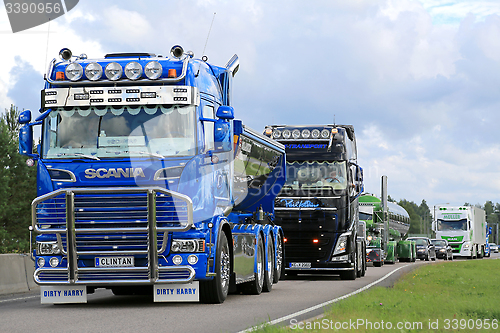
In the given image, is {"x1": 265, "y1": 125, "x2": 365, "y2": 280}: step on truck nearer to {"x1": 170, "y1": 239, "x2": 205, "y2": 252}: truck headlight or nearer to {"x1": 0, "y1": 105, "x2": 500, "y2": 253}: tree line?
{"x1": 170, "y1": 239, "x2": 205, "y2": 252}: truck headlight

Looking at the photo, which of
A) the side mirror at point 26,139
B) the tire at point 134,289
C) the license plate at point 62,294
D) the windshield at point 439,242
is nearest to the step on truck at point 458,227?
the windshield at point 439,242

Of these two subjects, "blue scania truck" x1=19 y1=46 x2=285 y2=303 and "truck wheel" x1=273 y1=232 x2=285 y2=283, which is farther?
"truck wheel" x1=273 y1=232 x2=285 y2=283

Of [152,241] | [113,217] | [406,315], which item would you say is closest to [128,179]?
[113,217]

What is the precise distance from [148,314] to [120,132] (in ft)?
9.62

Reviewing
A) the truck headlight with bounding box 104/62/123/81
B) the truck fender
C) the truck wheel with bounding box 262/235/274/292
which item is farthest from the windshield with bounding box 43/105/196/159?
the truck wheel with bounding box 262/235/274/292

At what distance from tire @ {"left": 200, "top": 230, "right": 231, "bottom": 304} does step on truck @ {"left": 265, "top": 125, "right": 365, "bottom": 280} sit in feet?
29.1

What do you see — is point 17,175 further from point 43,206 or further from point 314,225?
point 43,206

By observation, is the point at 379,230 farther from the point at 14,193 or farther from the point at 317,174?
the point at 14,193

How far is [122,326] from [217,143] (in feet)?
13.3

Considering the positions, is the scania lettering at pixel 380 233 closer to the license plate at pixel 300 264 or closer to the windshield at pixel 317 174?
Result: the license plate at pixel 300 264

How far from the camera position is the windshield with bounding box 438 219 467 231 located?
6053 cm

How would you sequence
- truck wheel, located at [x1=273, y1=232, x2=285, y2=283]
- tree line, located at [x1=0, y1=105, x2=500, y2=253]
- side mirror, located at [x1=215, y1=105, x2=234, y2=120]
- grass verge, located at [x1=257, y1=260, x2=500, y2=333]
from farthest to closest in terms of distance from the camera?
tree line, located at [x1=0, y1=105, x2=500, y2=253] → truck wheel, located at [x1=273, y1=232, x2=285, y2=283] → side mirror, located at [x1=215, y1=105, x2=234, y2=120] → grass verge, located at [x1=257, y1=260, x2=500, y2=333]

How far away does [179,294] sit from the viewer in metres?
12.7

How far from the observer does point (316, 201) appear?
22.6m
